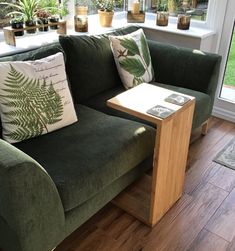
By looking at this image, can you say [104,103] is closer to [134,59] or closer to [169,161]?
[134,59]

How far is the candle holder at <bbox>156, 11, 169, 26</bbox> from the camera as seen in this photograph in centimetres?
279

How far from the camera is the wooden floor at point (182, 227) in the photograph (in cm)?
163

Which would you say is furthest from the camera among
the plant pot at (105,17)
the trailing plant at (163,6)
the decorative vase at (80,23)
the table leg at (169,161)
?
the trailing plant at (163,6)

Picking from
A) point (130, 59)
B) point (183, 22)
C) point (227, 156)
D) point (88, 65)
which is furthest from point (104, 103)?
point (183, 22)

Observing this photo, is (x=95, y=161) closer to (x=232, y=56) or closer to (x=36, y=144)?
(x=36, y=144)

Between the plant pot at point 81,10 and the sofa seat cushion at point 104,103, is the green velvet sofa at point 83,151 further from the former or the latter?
the plant pot at point 81,10

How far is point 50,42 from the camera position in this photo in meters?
2.15

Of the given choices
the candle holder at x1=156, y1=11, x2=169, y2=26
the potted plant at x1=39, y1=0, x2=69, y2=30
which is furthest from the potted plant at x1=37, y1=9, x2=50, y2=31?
the candle holder at x1=156, y1=11, x2=169, y2=26

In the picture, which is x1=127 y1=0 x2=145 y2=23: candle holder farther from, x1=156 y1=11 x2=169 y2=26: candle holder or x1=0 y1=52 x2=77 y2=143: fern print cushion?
x1=0 y1=52 x2=77 y2=143: fern print cushion

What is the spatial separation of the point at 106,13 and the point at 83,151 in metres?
1.52

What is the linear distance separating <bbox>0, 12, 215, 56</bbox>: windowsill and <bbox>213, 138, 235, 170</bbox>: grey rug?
90 centimetres

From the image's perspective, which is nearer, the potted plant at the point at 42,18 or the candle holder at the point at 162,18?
the potted plant at the point at 42,18

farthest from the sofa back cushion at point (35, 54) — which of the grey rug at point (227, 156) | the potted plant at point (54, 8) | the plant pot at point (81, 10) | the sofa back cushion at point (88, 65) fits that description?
the grey rug at point (227, 156)

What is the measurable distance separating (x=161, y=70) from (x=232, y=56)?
76 cm
